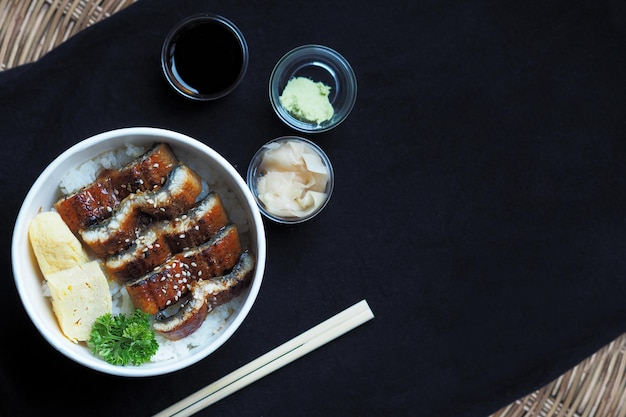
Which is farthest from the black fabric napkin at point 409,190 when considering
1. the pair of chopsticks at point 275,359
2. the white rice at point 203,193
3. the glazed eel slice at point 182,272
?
the glazed eel slice at point 182,272

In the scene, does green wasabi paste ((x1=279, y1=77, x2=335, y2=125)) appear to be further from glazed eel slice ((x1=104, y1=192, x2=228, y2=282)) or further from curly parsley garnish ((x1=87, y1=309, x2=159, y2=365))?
curly parsley garnish ((x1=87, y1=309, x2=159, y2=365))

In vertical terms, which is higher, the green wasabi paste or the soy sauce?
the soy sauce

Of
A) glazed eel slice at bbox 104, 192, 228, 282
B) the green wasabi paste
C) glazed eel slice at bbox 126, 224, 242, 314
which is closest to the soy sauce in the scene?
the green wasabi paste

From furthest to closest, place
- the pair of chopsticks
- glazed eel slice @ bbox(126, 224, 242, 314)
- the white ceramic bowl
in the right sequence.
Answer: the pair of chopsticks < glazed eel slice @ bbox(126, 224, 242, 314) < the white ceramic bowl

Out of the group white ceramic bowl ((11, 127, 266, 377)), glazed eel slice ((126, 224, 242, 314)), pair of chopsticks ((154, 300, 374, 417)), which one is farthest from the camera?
pair of chopsticks ((154, 300, 374, 417))

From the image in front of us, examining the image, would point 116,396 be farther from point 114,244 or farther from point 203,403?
point 114,244

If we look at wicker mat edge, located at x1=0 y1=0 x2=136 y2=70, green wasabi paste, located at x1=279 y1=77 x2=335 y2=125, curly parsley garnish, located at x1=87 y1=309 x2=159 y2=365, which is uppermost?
wicker mat edge, located at x1=0 y1=0 x2=136 y2=70

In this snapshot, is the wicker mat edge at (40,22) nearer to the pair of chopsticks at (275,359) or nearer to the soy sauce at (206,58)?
the soy sauce at (206,58)

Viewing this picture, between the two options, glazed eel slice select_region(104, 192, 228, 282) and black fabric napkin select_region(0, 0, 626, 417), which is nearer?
glazed eel slice select_region(104, 192, 228, 282)
